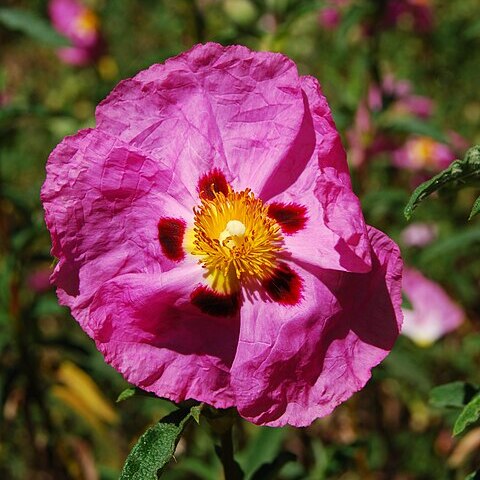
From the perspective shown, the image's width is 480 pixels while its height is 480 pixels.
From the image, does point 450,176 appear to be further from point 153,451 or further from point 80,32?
point 80,32

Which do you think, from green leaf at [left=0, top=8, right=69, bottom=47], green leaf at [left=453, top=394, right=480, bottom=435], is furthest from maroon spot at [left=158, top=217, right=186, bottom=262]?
green leaf at [left=0, top=8, right=69, bottom=47]

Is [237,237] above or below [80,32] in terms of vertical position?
above

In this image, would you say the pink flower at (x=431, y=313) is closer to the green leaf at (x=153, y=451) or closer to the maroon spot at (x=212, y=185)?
the maroon spot at (x=212, y=185)

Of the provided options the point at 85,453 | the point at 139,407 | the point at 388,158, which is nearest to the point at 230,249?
the point at 85,453

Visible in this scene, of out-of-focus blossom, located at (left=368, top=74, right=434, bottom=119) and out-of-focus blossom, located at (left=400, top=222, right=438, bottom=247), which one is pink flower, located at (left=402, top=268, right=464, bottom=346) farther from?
out-of-focus blossom, located at (left=368, top=74, right=434, bottom=119)

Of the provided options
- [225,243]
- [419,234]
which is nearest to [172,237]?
[225,243]

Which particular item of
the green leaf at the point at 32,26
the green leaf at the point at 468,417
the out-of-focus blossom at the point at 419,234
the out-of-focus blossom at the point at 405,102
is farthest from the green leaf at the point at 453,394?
the out-of-focus blossom at the point at 419,234
